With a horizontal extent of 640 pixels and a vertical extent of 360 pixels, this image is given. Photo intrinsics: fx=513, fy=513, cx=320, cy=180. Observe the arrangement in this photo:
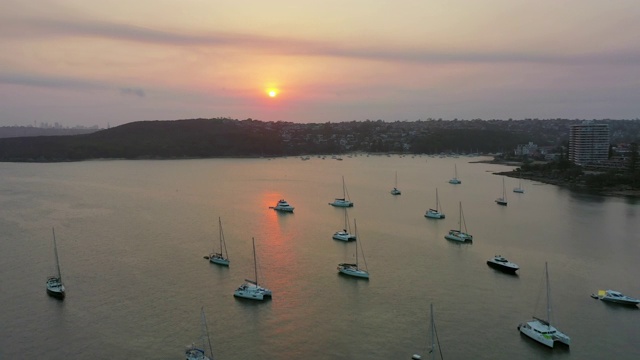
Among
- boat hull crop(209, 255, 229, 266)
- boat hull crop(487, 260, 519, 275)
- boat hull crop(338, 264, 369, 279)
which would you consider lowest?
boat hull crop(487, 260, 519, 275)

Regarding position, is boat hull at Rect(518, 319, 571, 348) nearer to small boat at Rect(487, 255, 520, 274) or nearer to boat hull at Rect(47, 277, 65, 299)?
small boat at Rect(487, 255, 520, 274)

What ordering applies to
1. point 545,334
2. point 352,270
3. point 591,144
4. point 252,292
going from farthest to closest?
point 591,144, point 352,270, point 252,292, point 545,334

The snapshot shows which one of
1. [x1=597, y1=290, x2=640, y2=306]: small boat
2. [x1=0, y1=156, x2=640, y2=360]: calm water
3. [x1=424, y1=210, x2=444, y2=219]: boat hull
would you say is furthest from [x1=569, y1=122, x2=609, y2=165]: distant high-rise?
[x1=597, y1=290, x2=640, y2=306]: small boat

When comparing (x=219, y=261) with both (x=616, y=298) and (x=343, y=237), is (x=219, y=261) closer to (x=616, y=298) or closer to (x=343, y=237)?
(x=343, y=237)

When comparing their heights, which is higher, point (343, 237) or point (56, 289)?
point (56, 289)

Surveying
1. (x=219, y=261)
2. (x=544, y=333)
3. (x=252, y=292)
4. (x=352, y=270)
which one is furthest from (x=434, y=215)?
(x=544, y=333)

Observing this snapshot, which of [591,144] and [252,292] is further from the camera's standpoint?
[591,144]
